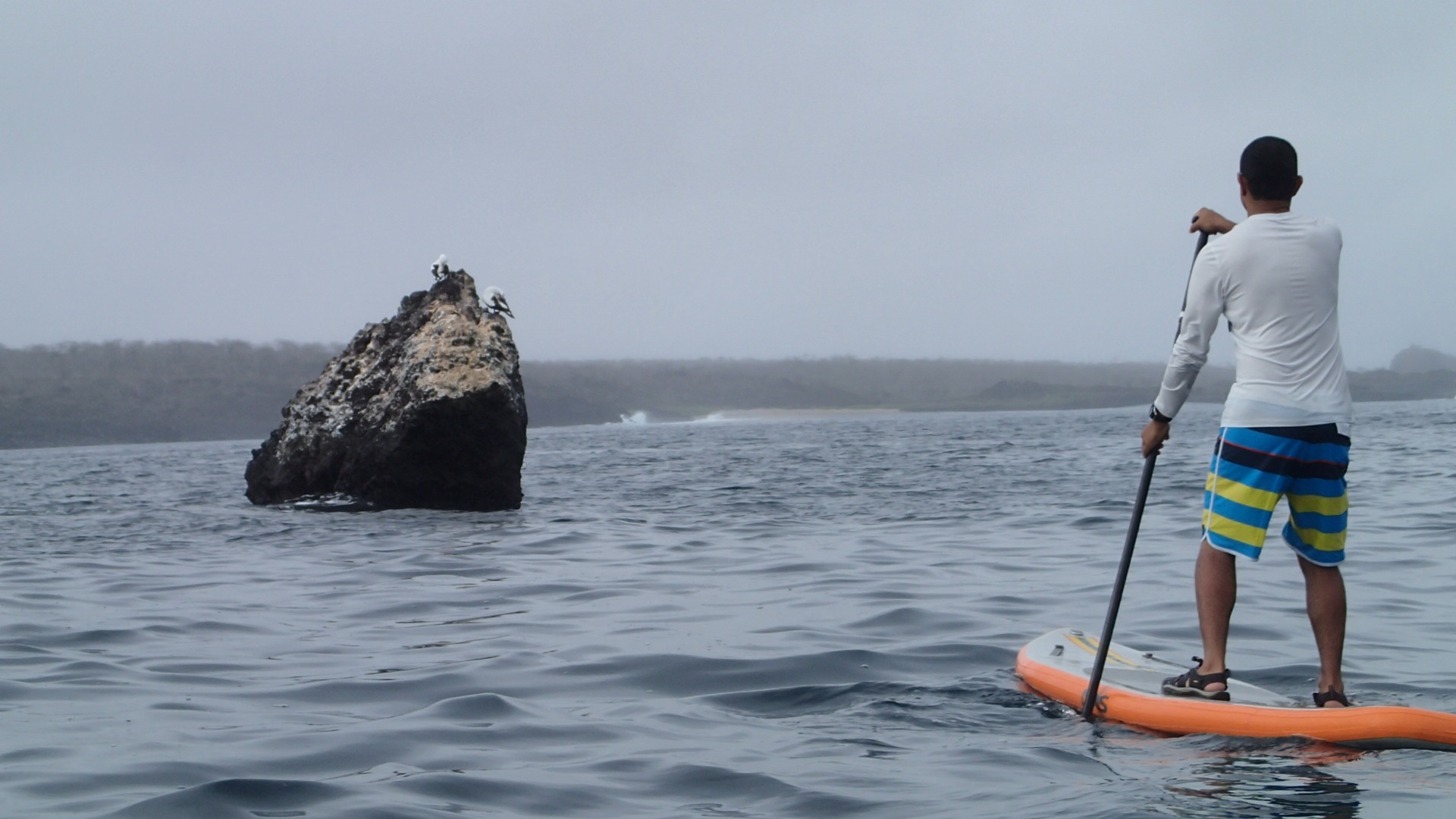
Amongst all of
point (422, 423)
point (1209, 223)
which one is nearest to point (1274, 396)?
point (1209, 223)

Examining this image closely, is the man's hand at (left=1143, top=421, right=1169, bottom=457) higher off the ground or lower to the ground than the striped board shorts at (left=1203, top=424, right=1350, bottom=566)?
higher

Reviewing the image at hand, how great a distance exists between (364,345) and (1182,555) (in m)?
11.8

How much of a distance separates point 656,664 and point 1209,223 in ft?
11.2

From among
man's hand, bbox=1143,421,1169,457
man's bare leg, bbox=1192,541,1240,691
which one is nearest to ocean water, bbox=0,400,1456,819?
man's bare leg, bbox=1192,541,1240,691

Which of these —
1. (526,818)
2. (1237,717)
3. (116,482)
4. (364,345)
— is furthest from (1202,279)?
(116,482)

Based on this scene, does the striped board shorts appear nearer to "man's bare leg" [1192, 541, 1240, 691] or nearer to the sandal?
"man's bare leg" [1192, 541, 1240, 691]

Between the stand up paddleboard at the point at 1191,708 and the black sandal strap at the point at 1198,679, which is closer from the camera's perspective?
the stand up paddleboard at the point at 1191,708

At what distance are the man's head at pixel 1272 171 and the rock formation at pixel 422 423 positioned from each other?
1133cm

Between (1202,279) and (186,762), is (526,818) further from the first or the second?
(1202,279)

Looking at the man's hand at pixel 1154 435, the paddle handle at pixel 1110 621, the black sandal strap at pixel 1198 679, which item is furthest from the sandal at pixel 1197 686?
the man's hand at pixel 1154 435

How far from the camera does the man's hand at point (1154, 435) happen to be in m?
5.12

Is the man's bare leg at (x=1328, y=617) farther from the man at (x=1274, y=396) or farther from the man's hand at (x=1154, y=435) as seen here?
the man's hand at (x=1154, y=435)

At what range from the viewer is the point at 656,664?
6344 mm

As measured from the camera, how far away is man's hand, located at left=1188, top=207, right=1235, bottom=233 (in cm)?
519
